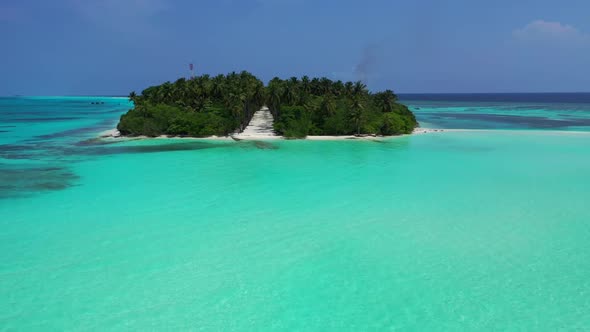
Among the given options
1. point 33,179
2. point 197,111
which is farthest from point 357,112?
point 33,179

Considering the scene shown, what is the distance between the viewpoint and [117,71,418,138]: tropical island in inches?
2419

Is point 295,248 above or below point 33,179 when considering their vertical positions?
below

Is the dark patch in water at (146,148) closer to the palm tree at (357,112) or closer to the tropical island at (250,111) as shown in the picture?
the tropical island at (250,111)

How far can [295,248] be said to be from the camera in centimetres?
1831

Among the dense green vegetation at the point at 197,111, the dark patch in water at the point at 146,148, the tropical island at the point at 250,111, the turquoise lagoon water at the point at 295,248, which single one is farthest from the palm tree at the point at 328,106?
the turquoise lagoon water at the point at 295,248

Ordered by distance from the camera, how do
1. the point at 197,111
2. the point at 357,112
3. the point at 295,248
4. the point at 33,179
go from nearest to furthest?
the point at 295,248 < the point at 33,179 < the point at 357,112 < the point at 197,111

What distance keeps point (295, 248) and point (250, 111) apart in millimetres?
54756

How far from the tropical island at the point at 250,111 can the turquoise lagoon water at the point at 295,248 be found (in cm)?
2509

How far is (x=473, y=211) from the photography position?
2361cm

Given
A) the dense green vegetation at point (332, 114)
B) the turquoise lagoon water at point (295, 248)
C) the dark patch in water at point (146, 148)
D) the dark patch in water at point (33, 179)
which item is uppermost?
the dense green vegetation at point (332, 114)

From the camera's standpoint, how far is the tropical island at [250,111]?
61.4 metres

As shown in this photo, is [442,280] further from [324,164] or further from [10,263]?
[324,164]

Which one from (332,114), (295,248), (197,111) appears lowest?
(295,248)

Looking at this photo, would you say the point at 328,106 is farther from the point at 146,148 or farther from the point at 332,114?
the point at 146,148
